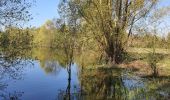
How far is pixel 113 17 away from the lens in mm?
38531

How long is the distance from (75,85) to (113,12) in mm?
14066

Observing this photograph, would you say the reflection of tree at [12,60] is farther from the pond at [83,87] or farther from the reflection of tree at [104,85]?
the reflection of tree at [104,85]

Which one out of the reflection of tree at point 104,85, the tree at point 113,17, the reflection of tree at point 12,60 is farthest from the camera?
the tree at point 113,17

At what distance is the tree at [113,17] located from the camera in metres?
37.7

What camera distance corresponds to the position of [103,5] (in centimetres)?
3703

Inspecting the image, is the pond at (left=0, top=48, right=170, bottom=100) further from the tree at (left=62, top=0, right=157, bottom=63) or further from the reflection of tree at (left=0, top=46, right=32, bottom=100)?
the tree at (left=62, top=0, right=157, bottom=63)

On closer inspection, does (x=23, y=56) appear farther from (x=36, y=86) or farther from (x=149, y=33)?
(x=149, y=33)

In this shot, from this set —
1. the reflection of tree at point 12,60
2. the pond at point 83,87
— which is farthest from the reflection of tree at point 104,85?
the reflection of tree at point 12,60

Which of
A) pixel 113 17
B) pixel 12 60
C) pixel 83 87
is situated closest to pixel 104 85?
pixel 83 87

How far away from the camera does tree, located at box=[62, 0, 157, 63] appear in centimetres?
3772

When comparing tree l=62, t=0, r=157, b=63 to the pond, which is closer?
the pond

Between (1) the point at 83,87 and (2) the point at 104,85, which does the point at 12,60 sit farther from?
(2) the point at 104,85

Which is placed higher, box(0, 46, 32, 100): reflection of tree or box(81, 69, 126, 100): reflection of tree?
box(0, 46, 32, 100): reflection of tree

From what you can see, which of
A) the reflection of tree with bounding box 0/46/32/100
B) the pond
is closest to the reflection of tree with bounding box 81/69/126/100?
the pond
